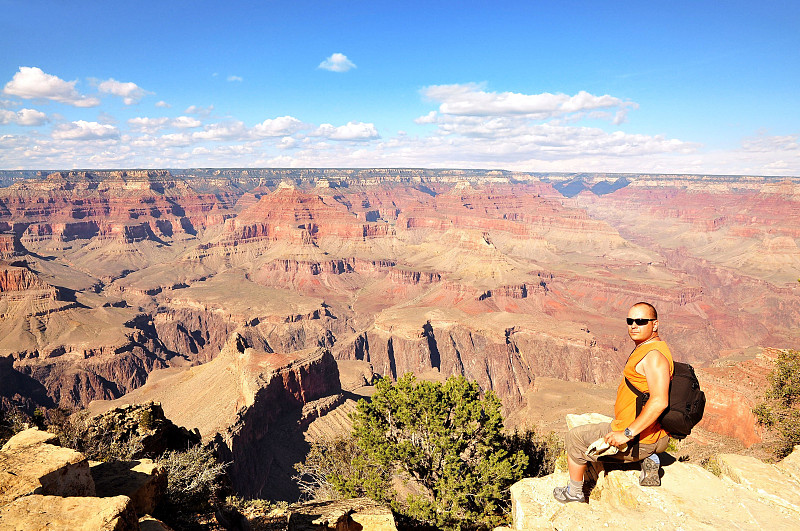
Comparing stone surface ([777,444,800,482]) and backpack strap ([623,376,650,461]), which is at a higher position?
backpack strap ([623,376,650,461])

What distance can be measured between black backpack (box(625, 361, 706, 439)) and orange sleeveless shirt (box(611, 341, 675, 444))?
18 cm

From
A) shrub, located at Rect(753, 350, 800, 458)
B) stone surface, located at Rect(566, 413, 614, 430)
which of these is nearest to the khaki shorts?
stone surface, located at Rect(566, 413, 614, 430)

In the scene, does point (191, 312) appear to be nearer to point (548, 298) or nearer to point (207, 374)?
point (207, 374)

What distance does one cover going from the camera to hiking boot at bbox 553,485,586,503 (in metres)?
9.88

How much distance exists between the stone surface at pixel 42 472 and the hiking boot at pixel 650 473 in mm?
12789

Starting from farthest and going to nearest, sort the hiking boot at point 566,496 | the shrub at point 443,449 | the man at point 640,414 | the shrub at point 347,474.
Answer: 1. the shrub at point 347,474
2. the shrub at point 443,449
3. the hiking boot at point 566,496
4. the man at point 640,414

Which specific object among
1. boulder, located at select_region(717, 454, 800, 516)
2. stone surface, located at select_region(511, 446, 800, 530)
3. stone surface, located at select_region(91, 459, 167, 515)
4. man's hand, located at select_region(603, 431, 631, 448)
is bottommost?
stone surface, located at select_region(91, 459, 167, 515)

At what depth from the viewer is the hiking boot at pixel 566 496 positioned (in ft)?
32.4

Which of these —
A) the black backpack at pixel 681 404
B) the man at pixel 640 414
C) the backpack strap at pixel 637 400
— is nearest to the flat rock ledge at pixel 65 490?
the man at pixel 640 414

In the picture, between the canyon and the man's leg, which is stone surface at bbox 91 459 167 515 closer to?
the man's leg

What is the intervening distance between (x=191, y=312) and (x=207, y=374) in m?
98.4

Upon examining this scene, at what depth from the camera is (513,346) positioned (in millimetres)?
116938

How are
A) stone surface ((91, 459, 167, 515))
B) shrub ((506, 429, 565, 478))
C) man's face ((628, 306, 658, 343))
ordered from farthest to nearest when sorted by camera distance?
1. shrub ((506, 429, 565, 478))
2. stone surface ((91, 459, 167, 515))
3. man's face ((628, 306, 658, 343))

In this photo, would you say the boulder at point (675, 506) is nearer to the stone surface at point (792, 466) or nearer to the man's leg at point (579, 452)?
the man's leg at point (579, 452)
